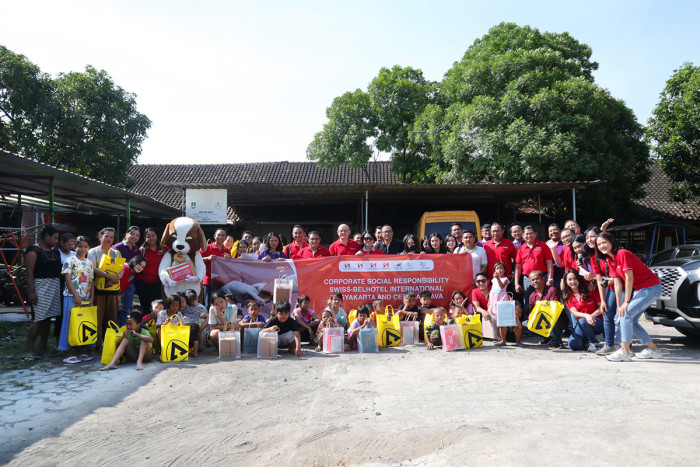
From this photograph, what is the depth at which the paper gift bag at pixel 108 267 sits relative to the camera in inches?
241

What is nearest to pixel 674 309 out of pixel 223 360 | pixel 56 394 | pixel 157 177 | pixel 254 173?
pixel 223 360

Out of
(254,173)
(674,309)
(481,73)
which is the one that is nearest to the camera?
(674,309)

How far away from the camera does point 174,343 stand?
573cm

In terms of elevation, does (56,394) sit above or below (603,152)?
below

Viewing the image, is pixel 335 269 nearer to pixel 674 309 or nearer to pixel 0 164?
pixel 674 309

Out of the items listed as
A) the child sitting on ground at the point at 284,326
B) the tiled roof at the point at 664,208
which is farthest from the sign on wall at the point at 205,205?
the tiled roof at the point at 664,208

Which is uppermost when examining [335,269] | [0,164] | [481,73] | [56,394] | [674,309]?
[481,73]

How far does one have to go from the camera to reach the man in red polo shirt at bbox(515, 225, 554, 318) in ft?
22.8

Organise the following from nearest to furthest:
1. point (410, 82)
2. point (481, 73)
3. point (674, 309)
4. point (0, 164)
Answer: point (674, 309) < point (0, 164) < point (481, 73) < point (410, 82)

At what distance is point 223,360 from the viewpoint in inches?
233

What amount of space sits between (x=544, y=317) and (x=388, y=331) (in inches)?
86.2

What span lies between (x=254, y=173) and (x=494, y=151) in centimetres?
1457

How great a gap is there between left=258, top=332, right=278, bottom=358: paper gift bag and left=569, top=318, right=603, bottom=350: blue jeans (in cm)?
406

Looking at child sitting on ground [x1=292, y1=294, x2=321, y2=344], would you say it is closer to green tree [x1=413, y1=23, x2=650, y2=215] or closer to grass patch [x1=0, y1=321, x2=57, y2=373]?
grass patch [x1=0, y1=321, x2=57, y2=373]
